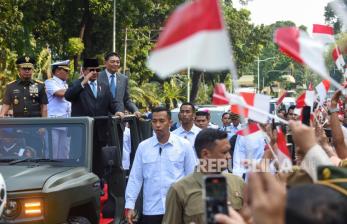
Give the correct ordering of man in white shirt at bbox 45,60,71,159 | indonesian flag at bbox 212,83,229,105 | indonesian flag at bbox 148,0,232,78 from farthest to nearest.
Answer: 1. man in white shirt at bbox 45,60,71,159
2. indonesian flag at bbox 212,83,229,105
3. indonesian flag at bbox 148,0,232,78

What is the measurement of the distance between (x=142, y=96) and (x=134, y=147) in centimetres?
3089

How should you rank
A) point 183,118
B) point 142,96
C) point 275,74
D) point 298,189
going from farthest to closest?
point 275,74 < point 142,96 < point 183,118 < point 298,189

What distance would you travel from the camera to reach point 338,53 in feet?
17.4

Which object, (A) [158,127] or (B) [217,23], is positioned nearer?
(B) [217,23]

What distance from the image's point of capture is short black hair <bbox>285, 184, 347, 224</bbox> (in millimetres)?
2268

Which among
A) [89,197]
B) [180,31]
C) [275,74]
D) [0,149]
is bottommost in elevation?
[89,197]

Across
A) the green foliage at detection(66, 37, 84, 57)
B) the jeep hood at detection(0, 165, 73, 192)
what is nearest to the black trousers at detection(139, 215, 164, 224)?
the jeep hood at detection(0, 165, 73, 192)

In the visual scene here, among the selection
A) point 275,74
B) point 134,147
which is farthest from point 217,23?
point 275,74

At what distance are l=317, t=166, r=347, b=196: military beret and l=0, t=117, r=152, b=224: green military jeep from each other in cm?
377

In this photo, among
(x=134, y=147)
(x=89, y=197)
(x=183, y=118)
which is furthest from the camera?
(x=183, y=118)

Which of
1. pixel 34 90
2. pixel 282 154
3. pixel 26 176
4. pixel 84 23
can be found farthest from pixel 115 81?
pixel 84 23

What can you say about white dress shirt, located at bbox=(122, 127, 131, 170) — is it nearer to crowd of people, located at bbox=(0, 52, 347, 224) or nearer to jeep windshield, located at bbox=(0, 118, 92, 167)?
crowd of people, located at bbox=(0, 52, 347, 224)

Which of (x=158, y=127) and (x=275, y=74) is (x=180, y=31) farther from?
(x=275, y=74)

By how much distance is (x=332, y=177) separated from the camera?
118 inches
